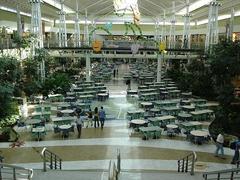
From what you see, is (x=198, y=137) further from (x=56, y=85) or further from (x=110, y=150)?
(x=56, y=85)

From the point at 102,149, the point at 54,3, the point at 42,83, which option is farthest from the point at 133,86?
the point at 102,149

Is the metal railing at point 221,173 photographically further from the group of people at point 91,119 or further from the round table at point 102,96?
the round table at point 102,96

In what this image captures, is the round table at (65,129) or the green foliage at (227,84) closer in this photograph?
the round table at (65,129)

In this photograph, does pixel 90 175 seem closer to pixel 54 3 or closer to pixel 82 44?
pixel 82 44

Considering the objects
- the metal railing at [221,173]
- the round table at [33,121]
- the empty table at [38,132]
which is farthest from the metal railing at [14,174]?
the round table at [33,121]

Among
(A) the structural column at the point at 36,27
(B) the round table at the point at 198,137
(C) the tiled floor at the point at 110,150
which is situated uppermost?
(A) the structural column at the point at 36,27

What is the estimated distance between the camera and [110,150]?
582 inches

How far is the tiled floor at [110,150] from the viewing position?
1315cm

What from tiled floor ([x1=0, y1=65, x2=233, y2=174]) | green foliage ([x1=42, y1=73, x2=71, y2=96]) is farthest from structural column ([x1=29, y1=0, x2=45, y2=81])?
tiled floor ([x1=0, y1=65, x2=233, y2=174])

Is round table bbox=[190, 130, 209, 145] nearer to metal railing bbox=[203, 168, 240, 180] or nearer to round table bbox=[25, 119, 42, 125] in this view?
metal railing bbox=[203, 168, 240, 180]

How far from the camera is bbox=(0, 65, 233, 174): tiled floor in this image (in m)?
13.1

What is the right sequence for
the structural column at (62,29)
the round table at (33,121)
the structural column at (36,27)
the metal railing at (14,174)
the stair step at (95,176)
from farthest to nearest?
the structural column at (62,29) < the structural column at (36,27) < the round table at (33,121) < the stair step at (95,176) < the metal railing at (14,174)

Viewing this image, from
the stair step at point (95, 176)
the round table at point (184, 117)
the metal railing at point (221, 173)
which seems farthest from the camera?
the round table at point (184, 117)

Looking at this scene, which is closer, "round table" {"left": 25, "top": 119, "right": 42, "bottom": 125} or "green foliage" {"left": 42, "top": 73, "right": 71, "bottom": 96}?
"round table" {"left": 25, "top": 119, "right": 42, "bottom": 125}
